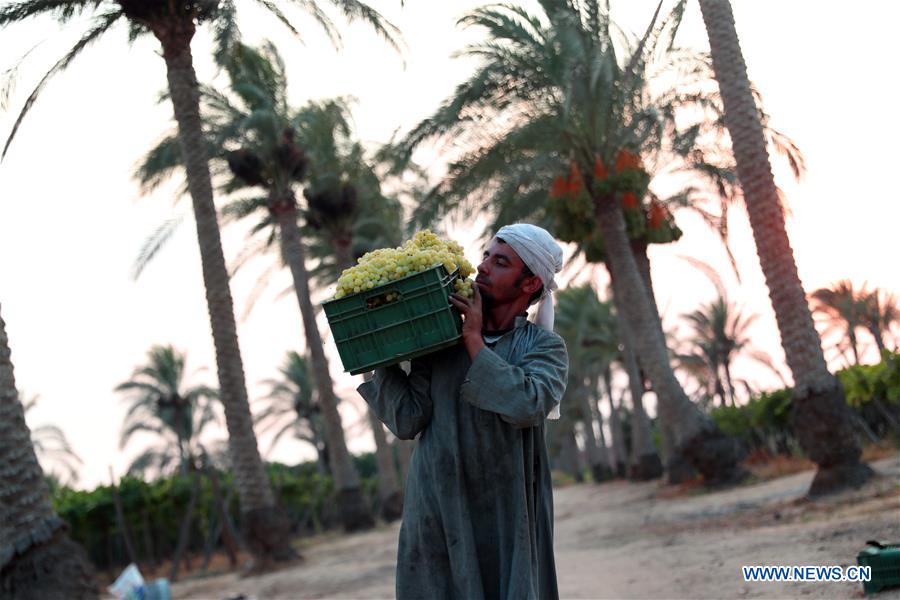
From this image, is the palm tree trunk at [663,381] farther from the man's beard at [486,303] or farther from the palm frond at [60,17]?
the man's beard at [486,303]

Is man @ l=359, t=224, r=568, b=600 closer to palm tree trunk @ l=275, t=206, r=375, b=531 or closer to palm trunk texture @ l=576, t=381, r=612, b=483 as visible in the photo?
palm tree trunk @ l=275, t=206, r=375, b=531

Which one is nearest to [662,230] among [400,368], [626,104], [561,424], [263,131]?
[626,104]

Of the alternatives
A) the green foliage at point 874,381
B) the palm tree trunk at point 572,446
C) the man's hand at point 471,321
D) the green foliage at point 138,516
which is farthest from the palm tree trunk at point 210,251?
the palm tree trunk at point 572,446

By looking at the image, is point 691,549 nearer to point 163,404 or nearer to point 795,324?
point 795,324

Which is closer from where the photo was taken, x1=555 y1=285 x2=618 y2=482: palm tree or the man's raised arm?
the man's raised arm

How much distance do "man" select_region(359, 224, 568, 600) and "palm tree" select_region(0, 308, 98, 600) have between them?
4.49 meters

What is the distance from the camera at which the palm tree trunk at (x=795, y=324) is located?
41.2ft

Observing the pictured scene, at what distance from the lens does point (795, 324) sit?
12.6 m

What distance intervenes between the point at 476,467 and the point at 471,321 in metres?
0.44

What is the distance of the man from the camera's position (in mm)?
3068

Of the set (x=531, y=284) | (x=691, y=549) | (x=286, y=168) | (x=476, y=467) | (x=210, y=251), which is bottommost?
(x=691, y=549)

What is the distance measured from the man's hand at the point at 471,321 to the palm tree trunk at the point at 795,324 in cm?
1016

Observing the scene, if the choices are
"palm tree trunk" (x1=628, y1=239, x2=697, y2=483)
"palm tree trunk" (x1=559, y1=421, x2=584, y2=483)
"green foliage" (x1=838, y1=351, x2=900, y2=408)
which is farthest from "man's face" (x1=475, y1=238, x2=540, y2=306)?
"palm tree trunk" (x1=559, y1=421, x2=584, y2=483)

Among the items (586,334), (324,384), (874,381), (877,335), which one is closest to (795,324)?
(874,381)
